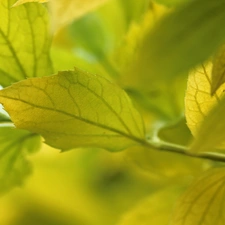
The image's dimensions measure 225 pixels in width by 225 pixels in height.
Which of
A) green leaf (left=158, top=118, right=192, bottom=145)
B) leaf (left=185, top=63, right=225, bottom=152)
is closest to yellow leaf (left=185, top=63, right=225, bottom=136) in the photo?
leaf (left=185, top=63, right=225, bottom=152)

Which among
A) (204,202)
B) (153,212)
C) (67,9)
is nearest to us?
(67,9)

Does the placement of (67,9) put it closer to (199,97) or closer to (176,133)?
(199,97)

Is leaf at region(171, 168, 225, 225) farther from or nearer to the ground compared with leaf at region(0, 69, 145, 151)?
nearer to the ground

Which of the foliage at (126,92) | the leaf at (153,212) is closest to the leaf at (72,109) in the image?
the foliage at (126,92)

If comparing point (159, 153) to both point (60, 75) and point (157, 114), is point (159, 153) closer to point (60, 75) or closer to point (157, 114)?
point (157, 114)

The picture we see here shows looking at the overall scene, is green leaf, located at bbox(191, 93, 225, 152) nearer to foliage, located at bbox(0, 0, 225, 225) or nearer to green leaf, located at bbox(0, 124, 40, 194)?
foliage, located at bbox(0, 0, 225, 225)

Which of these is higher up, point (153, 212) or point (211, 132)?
point (211, 132)

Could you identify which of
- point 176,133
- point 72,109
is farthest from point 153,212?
point 72,109

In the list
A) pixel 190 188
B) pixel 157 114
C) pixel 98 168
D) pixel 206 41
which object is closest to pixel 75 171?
pixel 98 168

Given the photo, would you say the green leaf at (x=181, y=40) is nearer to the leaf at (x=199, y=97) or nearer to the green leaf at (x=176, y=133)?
the leaf at (x=199, y=97)
